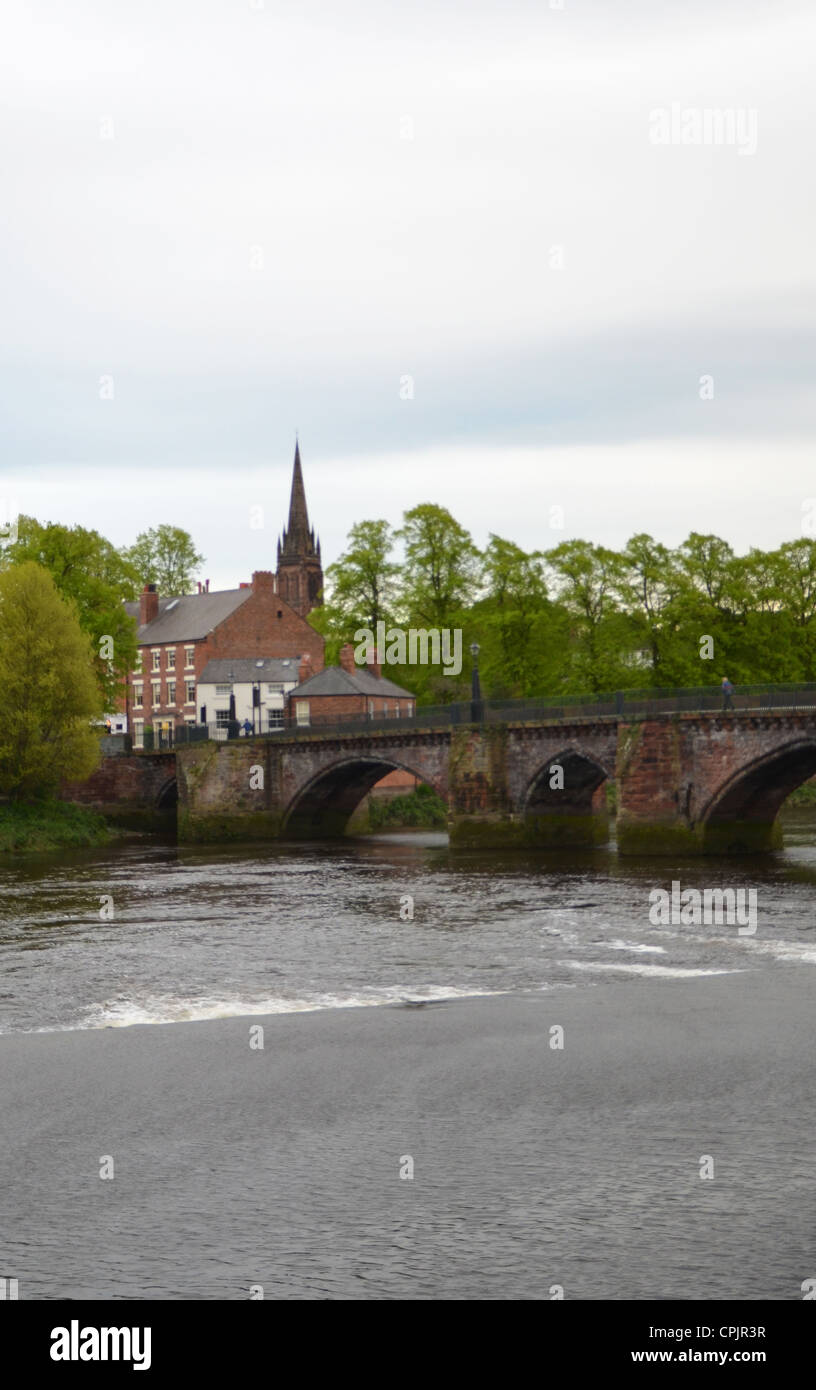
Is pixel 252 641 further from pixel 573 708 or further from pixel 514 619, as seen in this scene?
pixel 573 708

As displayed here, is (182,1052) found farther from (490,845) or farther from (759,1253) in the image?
(490,845)

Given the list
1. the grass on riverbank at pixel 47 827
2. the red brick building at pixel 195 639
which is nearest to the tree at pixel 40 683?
the grass on riverbank at pixel 47 827

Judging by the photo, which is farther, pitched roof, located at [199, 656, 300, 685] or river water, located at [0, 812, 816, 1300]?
pitched roof, located at [199, 656, 300, 685]

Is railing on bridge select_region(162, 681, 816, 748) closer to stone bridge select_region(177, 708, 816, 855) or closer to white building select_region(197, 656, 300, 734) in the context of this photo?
stone bridge select_region(177, 708, 816, 855)

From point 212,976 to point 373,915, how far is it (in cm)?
963

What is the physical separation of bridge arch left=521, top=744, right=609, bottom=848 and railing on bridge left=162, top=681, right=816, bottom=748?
97.8 inches

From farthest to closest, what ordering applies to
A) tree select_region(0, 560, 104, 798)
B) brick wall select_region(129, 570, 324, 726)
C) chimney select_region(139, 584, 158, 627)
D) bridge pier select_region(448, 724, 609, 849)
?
chimney select_region(139, 584, 158, 627) < brick wall select_region(129, 570, 324, 726) < tree select_region(0, 560, 104, 798) < bridge pier select_region(448, 724, 609, 849)

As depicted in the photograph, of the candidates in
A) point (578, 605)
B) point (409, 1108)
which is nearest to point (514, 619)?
point (578, 605)

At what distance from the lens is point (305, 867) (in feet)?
167

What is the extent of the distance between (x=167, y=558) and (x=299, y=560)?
26807 millimetres

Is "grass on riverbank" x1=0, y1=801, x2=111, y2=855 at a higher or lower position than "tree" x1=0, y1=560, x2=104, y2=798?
lower

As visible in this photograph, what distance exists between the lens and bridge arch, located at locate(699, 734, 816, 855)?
49.5 metres
